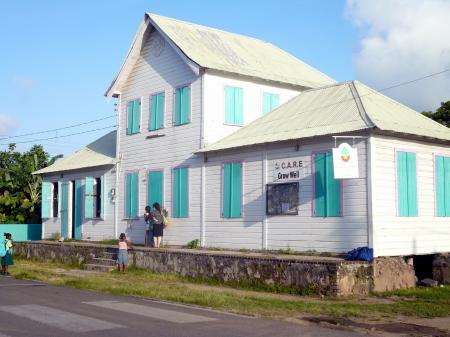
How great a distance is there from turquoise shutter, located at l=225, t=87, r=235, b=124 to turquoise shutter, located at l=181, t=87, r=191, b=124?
1.35 meters

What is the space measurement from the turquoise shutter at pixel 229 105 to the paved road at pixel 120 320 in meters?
9.40

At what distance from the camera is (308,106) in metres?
20.4

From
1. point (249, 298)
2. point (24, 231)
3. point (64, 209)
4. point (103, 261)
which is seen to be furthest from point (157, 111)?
point (24, 231)

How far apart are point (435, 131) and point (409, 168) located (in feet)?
6.13

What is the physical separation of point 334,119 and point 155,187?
831 centimetres

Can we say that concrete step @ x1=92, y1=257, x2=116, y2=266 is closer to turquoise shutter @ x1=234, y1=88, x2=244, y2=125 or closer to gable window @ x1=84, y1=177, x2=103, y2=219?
gable window @ x1=84, y1=177, x2=103, y2=219

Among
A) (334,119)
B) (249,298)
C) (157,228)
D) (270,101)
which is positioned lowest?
(249,298)

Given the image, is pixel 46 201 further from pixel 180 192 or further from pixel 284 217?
pixel 284 217

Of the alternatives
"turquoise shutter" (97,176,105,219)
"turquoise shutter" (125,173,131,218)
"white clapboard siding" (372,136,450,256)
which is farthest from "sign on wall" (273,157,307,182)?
"turquoise shutter" (97,176,105,219)

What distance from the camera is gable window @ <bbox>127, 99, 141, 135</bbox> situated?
25016 millimetres

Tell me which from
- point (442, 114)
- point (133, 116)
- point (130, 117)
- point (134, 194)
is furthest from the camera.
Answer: point (442, 114)

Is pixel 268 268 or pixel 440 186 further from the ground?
pixel 440 186

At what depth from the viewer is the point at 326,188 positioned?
1709 cm

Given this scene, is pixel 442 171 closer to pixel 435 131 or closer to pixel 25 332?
pixel 435 131
